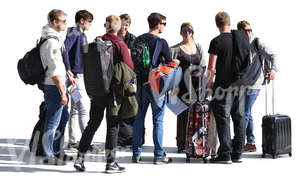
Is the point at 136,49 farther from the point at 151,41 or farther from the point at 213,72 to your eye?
the point at 213,72

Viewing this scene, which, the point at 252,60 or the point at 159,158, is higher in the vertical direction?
the point at 252,60

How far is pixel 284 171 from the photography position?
8.12m

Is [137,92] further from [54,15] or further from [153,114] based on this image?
[54,15]

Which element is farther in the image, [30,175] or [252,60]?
[252,60]

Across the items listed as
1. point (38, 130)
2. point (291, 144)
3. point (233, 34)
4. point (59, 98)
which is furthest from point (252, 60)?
point (38, 130)

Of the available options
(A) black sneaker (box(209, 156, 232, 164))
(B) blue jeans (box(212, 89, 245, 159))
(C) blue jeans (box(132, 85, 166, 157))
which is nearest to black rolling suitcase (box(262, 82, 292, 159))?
(B) blue jeans (box(212, 89, 245, 159))

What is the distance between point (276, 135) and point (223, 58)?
162cm

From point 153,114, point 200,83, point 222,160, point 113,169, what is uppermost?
point 200,83

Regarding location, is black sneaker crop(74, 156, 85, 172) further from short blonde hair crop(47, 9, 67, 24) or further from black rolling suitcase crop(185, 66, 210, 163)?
short blonde hair crop(47, 9, 67, 24)

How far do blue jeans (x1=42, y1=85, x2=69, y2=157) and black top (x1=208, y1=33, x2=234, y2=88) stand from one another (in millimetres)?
2384

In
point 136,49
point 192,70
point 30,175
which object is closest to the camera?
point 30,175

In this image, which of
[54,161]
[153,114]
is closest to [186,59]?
[153,114]

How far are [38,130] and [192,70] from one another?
2.70 m

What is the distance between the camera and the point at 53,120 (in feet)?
27.2
